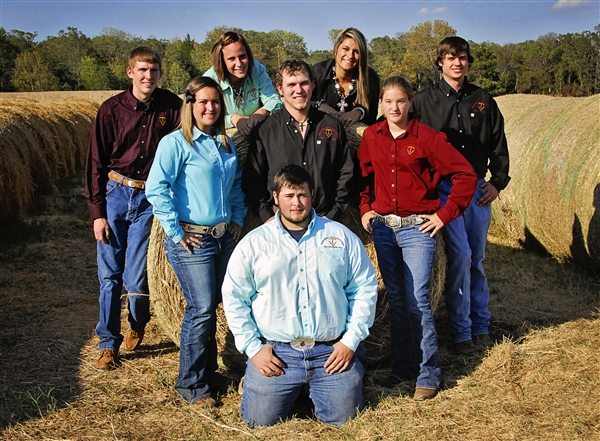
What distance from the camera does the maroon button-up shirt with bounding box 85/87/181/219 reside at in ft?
14.3

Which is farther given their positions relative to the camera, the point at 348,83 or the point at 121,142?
the point at 348,83

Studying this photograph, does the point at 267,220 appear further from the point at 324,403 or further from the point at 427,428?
the point at 427,428

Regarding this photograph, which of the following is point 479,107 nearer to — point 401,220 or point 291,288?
point 401,220

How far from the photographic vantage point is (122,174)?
14.4 ft

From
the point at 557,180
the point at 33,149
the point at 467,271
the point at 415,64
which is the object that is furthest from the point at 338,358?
the point at 415,64

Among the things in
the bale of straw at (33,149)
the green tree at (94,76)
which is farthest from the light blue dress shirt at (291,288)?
the green tree at (94,76)

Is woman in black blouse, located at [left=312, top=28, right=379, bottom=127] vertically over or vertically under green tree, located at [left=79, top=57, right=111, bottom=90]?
under

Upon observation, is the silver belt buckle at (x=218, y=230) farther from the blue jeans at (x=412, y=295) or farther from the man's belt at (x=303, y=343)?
the blue jeans at (x=412, y=295)

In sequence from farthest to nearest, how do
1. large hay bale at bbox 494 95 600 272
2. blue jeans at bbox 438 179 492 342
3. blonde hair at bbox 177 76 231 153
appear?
large hay bale at bbox 494 95 600 272, blue jeans at bbox 438 179 492 342, blonde hair at bbox 177 76 231 153

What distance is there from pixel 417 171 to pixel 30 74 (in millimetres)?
52440

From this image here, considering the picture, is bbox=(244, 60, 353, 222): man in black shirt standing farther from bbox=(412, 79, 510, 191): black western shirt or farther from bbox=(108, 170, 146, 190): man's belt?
bbox=(412, 79, 510, 191): black western shirt

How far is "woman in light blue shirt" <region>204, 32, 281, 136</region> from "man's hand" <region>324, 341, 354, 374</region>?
164cm

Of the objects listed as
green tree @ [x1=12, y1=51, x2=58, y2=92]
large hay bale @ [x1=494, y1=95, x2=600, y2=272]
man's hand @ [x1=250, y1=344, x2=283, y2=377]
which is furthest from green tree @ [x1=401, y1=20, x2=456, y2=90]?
man's hand @ [x1=250, y1=344, x2=283, y2=377]

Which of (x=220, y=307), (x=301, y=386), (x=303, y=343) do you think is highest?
(x=303, y=343)
